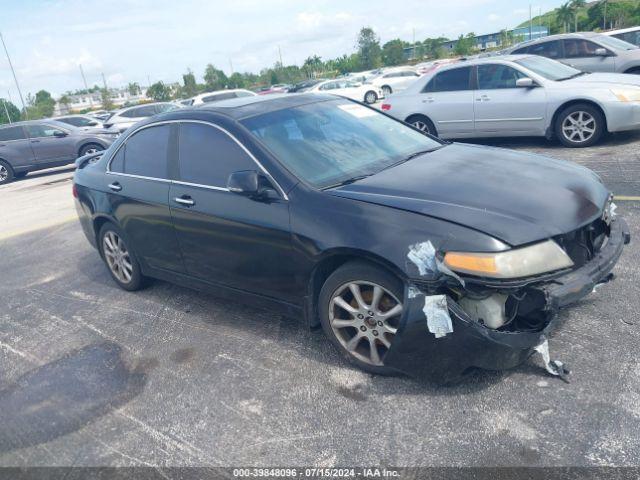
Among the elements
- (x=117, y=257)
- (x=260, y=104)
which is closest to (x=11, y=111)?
(x=117, y=257)

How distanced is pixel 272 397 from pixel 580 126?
23.8 feet

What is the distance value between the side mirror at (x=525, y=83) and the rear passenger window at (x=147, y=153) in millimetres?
6318

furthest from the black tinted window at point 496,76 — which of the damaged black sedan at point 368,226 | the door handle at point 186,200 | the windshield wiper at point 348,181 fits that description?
the door handle at point 186,200

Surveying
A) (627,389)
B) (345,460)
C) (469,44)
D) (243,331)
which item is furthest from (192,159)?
(469,44)

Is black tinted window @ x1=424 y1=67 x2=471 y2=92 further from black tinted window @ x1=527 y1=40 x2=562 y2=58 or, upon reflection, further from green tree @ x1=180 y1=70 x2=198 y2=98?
green tree @ x1=180 y1=70 x2=198 y2=98

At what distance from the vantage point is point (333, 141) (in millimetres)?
3982

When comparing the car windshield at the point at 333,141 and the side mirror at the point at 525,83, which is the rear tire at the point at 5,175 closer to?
the side mirror at the point at 525,83

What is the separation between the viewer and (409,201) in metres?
3.10

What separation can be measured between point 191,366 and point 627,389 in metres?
2.64

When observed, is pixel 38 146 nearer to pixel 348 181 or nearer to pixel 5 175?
pixel 5 175

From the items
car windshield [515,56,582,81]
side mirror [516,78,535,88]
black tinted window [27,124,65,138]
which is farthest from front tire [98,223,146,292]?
black tinted window [27,124,65,138]

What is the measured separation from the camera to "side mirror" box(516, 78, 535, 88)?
8.60m

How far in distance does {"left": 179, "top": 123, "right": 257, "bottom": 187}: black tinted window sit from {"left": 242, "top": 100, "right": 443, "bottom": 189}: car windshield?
195 millimetres

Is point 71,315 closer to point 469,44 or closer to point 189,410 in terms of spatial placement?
point 189,410
